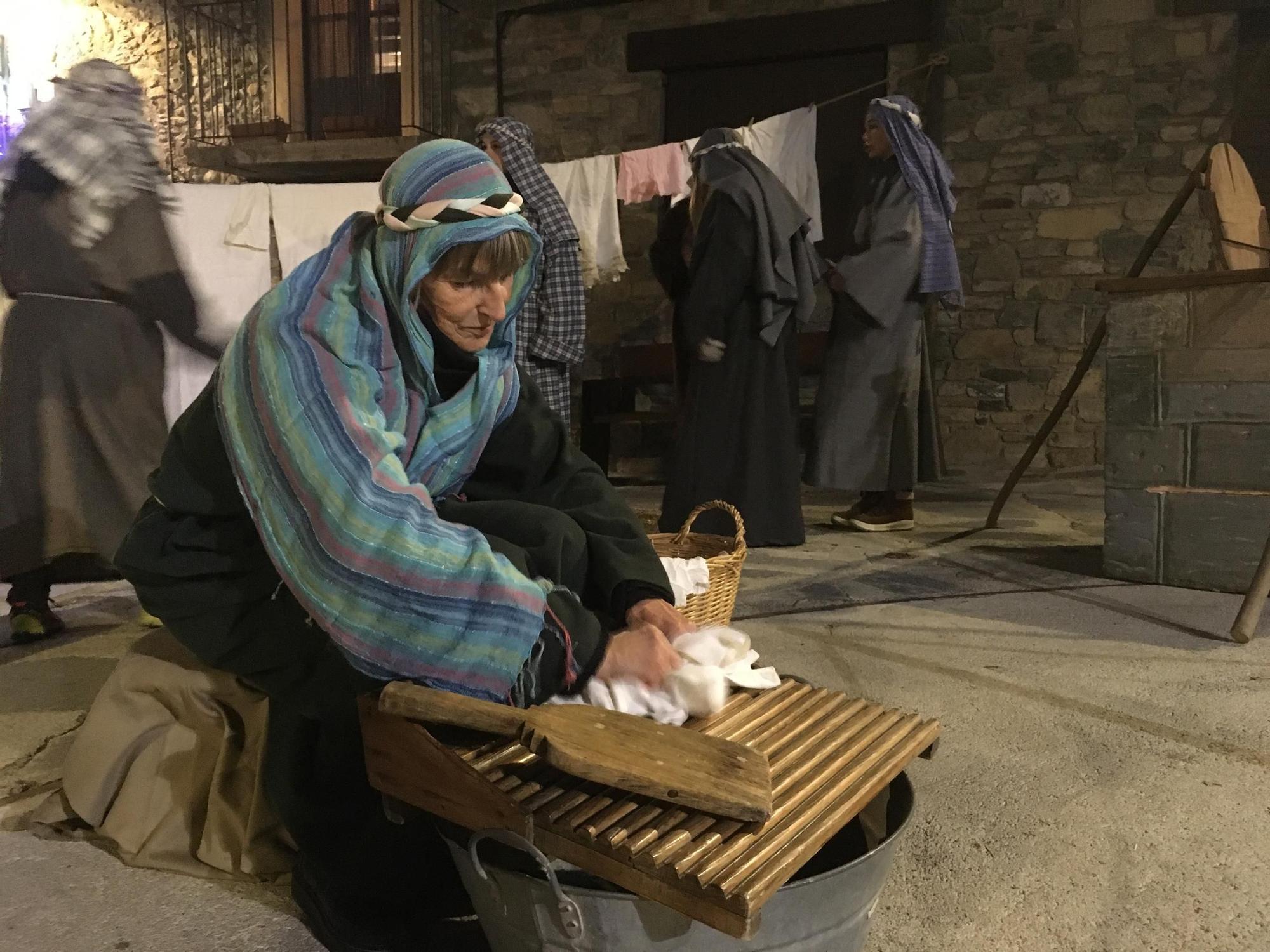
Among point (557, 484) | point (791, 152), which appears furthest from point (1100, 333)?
point (557, 484)

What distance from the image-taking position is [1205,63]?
648 cm

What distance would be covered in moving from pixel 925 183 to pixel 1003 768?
3.18 meters

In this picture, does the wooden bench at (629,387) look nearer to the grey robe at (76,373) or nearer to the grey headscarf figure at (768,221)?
the grey headscarf figure at (768,221)

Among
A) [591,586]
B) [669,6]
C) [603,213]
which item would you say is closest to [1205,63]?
[669,6]

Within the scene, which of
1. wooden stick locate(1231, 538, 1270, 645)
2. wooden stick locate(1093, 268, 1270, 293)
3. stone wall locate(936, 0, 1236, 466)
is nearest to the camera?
wooden stick locate(1231, 538, 1270, 645)

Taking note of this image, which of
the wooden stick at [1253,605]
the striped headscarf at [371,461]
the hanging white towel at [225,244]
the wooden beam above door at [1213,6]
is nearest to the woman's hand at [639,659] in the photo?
the striped headscarf at [371,461]

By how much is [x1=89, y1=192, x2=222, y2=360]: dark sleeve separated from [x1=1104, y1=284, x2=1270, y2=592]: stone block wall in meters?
3.16

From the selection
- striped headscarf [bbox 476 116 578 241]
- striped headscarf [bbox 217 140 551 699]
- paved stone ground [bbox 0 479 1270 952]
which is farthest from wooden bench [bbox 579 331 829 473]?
striped headscarf [bbox 217 140 551 699]

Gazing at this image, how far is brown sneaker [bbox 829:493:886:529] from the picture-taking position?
470 cm

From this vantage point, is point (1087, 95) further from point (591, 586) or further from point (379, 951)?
point (379, 951)

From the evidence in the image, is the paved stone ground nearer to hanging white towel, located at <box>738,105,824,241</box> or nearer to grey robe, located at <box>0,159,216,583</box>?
grey robe, located at <box>0,159,216,583</box>

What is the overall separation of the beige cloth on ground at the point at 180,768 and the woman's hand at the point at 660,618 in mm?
578

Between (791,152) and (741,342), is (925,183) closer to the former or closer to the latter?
(741,342)

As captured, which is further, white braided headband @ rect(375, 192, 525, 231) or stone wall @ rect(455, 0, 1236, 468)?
stone wall @ rect(455, 0, 1236, 468)
